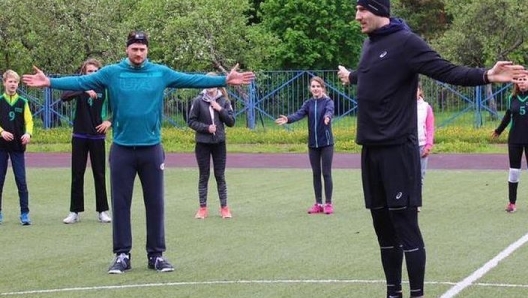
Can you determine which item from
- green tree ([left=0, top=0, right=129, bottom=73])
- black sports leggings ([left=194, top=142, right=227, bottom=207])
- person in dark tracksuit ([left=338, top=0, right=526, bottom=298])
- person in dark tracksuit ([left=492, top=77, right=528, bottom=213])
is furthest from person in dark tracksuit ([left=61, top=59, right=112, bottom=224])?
green tree ([left=0, top=0, right=129, bottom=73])

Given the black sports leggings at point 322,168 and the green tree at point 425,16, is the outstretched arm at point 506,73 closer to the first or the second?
the black sports leggings at point 322,168

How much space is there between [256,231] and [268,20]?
49.3m

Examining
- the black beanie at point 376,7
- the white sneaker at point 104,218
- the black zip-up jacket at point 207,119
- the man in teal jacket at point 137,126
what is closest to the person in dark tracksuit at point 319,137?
the black zip-up jacket at point 207,119

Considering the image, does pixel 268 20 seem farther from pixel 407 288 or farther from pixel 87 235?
pixel 407 288

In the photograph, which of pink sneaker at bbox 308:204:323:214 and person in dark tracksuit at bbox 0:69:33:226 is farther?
pink sneaker at bbox 308:204:323:214

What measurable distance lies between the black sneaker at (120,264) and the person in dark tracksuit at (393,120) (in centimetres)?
325

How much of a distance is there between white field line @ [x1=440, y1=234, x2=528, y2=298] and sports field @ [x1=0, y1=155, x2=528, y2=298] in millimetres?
11

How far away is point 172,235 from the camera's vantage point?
1388 cm

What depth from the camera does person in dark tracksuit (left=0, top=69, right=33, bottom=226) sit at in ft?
50.1

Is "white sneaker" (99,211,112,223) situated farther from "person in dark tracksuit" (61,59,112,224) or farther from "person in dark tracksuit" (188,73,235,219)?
"person in dark tracksuit" (188,73,235,219)

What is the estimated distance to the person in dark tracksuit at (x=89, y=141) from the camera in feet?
49.5

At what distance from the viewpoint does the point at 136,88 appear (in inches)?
425

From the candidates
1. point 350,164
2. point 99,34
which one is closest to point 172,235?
point 350,164

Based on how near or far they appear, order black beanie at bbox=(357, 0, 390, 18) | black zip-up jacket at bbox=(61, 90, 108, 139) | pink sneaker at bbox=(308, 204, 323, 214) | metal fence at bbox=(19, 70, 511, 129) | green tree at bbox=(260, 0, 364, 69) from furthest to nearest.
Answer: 1. green tree at bbox=(260, 0, 364, 69)
2. metal fence at bbox=(19, 70, 511, 129)
3. pink sneaker at bbox=(308, 204, 323, 214)
4. black zip-up jacket at bbox=(61, 90, 108, 139)
5. black beanie at bbox=(357, 0, 390, 18)
